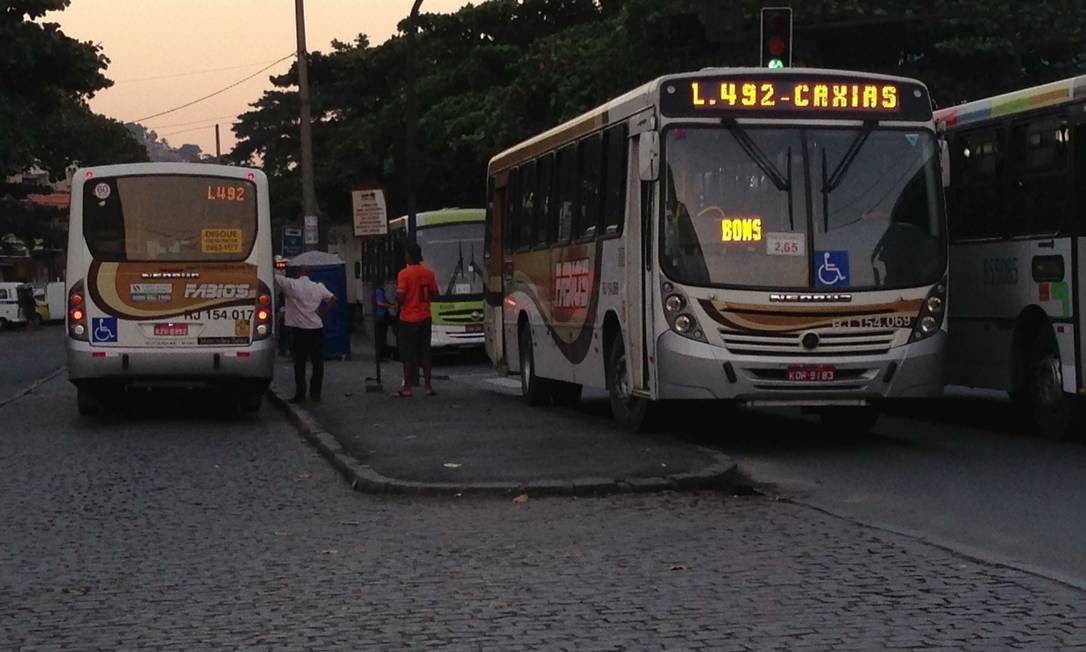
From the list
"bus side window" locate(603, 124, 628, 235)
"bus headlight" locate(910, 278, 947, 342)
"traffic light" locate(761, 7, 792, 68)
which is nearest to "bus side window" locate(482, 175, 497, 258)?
"traffic light" locate(761, 7, 792, 68)

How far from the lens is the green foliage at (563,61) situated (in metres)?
33.7

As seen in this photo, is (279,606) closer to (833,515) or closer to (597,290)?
(833,515)

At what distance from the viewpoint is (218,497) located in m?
12.8

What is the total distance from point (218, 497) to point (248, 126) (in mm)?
74158

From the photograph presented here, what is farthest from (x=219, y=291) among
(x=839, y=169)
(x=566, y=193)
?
(x=839, y=169)

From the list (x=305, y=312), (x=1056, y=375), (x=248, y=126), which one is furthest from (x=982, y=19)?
(x=248, y=126)

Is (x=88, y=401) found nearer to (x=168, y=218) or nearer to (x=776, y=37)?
(x=168, y=218)

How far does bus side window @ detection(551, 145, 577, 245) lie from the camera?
1834cm

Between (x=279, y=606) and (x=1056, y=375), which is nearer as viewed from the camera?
(x=279, y=606)

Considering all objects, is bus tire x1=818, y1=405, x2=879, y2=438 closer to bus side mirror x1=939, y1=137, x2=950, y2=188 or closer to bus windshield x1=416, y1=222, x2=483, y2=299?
bus side mirror x1=939, y1=137, x2=950, y2=188

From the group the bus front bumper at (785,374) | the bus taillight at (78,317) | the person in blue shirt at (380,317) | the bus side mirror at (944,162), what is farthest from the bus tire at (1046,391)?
the person in blue shirt at (380,317)

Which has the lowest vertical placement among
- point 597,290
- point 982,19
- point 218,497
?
point 218,497

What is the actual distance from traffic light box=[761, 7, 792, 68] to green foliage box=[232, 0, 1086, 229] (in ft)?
1.37

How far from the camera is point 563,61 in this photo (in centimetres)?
4294
